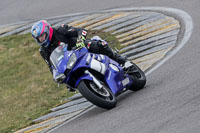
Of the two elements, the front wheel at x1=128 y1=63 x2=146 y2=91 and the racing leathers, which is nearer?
the racing leathers

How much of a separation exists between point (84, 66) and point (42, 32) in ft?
3.27

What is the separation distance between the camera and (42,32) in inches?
317

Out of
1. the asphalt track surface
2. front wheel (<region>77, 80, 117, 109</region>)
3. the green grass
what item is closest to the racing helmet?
front wheel (<region>77, 80, 117, 109</region>)

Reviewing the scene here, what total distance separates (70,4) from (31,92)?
18.2ft

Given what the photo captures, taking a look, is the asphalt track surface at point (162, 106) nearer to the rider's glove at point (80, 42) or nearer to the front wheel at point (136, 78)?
the front wheel at point (136, 78)

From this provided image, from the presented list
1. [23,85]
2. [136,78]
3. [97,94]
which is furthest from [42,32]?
[23,85]

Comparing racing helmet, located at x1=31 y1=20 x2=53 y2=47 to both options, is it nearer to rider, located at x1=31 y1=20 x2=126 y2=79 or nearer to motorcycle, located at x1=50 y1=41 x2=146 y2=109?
rider, located at x1=31 y1=20 x2=126 y2=79

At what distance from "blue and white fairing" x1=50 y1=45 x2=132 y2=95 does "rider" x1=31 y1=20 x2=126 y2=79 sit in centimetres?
22

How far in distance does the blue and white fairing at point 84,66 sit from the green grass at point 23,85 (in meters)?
1.62

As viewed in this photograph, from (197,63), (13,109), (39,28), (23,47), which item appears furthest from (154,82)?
(23,47)

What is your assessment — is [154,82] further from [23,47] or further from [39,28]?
[23,47]

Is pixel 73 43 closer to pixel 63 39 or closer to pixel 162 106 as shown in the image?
pixel 63 39

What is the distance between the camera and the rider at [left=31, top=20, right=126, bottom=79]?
8.07 metres

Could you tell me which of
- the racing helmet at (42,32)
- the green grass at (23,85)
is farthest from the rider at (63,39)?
→ the green grass at (23,85)
